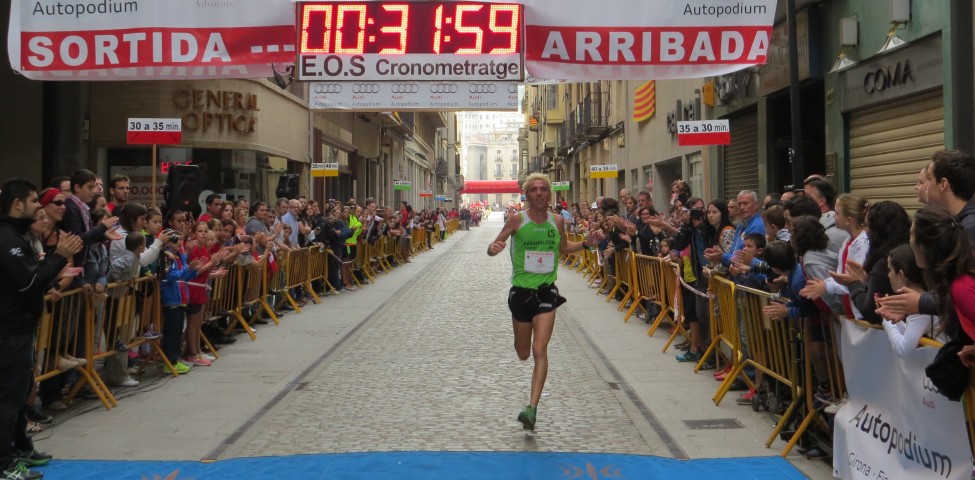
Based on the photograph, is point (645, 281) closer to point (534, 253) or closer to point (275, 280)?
point (275, 280)

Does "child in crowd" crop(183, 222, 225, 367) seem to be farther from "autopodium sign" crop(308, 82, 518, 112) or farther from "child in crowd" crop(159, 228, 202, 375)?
"autopodium sign" crop(308, 82, 518, 112)

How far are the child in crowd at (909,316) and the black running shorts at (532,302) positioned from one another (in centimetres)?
281

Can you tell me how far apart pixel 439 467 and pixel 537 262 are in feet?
6.33

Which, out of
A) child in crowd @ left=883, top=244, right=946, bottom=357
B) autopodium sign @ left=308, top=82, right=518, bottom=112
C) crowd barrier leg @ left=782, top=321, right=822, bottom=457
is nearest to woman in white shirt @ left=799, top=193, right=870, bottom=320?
crowd barrier leg @ left=782, top=321, right=822, bottom=457

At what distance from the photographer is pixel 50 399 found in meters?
7.61

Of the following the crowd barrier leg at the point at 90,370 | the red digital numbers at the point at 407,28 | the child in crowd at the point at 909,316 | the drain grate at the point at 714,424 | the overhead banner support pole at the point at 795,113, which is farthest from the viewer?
the overhead banner support pole at the point at 795,113

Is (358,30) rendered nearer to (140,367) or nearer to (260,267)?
(140,367)

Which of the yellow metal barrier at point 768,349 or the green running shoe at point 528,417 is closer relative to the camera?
the yellow metal barrier at point 768,349

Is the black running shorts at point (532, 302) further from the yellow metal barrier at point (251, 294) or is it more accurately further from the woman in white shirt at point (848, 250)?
the yellow metal barrier at point (251, 294)

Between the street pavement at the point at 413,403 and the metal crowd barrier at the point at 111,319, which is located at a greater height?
the metal crowd barrier at the point at 111,319

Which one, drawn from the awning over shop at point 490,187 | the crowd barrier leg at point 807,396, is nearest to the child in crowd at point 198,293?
the crowd barrier leg at point 807,396

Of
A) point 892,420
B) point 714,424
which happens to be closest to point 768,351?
point 714,424

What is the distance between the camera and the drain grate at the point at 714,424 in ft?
23.0

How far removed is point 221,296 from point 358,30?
426 centimetres
